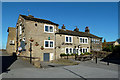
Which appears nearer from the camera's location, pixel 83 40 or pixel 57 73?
pixel 57 73

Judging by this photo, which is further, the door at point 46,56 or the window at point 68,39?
the window at point 68,39

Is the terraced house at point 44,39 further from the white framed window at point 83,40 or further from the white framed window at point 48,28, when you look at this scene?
the white framed window at point 83,40

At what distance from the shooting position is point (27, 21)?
1706cm

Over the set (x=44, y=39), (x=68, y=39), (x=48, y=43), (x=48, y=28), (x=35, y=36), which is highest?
(x=48, y=28)

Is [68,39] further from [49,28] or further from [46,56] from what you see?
[46,56]

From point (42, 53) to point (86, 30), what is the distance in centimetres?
1903

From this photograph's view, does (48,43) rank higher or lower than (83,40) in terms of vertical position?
lower

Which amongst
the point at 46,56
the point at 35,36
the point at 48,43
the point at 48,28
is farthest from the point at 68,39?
the point at 35,36

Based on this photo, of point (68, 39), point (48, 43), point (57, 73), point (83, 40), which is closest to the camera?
point (57, 73)

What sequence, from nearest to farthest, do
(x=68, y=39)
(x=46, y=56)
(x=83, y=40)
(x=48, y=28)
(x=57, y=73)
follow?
(x=57, y=73), (x=46, y=56), (x=48, y=28), (x=68, y=39), (x=83, y=40)

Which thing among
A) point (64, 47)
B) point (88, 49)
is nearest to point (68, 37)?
point (64, 47)

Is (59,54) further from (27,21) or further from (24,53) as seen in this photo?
(27,21)

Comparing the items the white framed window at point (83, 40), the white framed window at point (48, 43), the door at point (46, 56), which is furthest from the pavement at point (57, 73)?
the white framed window at point (83, 40)

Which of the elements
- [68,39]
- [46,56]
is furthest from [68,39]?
[46,56]
